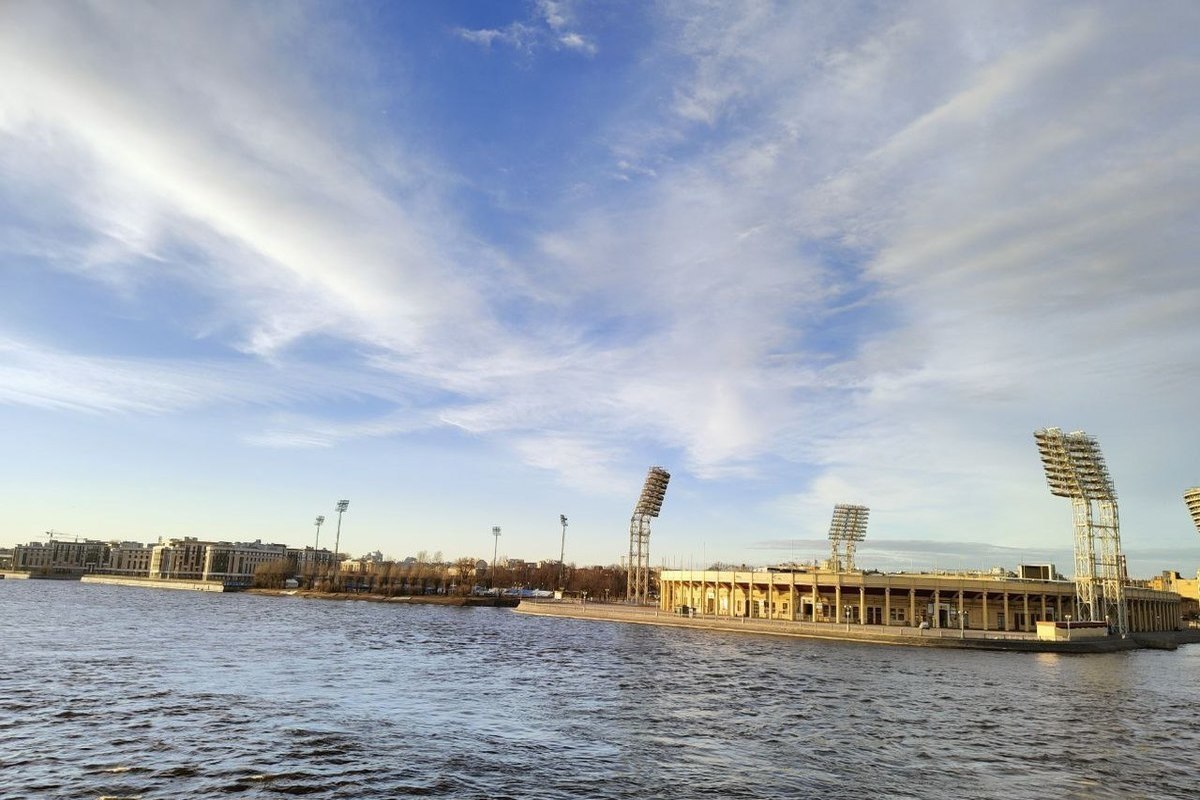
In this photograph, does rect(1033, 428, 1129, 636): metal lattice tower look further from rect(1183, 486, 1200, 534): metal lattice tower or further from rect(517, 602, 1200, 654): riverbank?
rect(1183, 486, 1200, 534): metal lattice tower

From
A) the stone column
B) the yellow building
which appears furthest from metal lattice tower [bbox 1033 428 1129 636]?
the stone column

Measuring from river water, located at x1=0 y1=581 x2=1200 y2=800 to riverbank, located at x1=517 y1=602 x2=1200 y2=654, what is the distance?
18967 millimetres

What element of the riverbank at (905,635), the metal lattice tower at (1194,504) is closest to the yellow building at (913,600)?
the riverbank at (905,635)

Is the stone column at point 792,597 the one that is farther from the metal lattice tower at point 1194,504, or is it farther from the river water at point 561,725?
the metal lattice tower at point 1194,504

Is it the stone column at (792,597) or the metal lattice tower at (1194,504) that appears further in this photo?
the metal lattice tower at (1194,504)

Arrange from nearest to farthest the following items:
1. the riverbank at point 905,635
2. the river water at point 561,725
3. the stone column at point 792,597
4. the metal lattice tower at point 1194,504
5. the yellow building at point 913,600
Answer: the river water at point 561,725 → the riverbank at point 905,635 → the yellow building at point 913,600 → the stone column at point 792,597 → the metal lattice tower at point 1194,504

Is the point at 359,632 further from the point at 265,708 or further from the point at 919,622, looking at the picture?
the point at 919,622

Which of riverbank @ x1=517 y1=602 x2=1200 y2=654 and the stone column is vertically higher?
the stone column

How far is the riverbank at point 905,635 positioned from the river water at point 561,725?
747 inches

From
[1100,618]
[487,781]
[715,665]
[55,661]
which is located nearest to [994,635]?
[1100,618]

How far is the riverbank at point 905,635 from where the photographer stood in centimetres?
9038

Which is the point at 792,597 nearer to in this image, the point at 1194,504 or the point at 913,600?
the point at 913,600

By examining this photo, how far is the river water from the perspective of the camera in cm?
2675

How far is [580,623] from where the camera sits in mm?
127688
